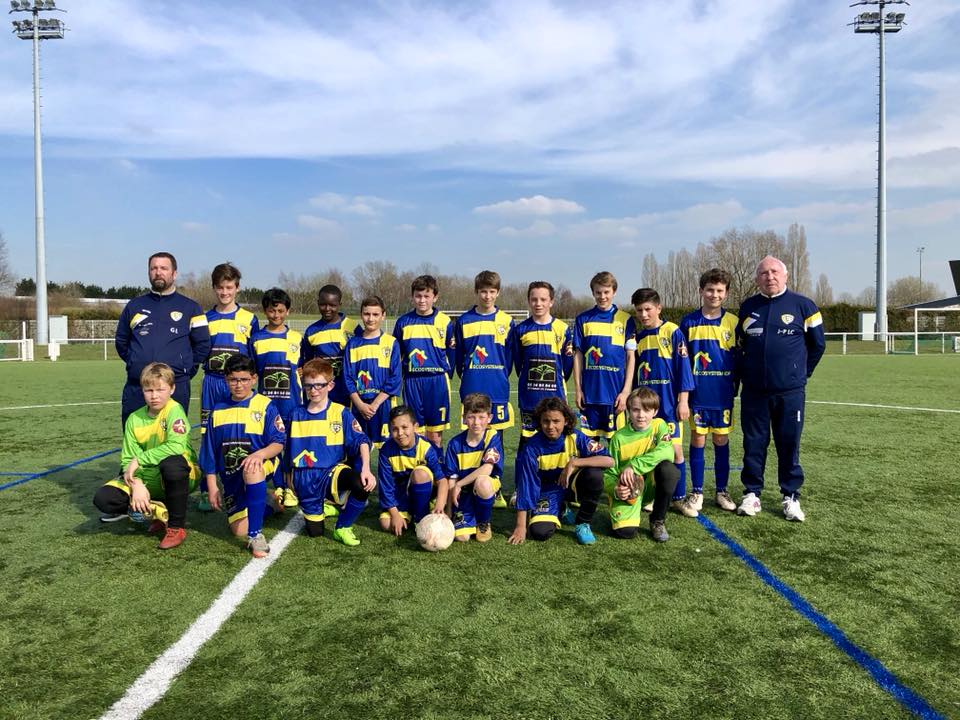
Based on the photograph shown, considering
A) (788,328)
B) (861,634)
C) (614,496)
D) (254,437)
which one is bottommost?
(861,634)

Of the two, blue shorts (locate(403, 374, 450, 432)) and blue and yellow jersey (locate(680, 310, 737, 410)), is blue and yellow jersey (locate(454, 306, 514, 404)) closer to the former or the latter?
blue shorts (locate(403, 374, 450, 432))

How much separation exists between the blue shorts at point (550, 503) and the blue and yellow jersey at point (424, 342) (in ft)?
4.81

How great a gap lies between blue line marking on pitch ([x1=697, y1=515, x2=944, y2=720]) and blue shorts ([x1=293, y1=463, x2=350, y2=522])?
2521mm

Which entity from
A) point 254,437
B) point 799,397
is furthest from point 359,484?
point 799,397

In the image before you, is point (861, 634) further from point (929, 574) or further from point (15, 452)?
point (15, 452)

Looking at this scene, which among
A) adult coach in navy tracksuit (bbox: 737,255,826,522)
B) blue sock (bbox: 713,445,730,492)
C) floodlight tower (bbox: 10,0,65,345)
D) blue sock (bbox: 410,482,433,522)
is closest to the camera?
blue sock (bbox: 410,482,433,522)

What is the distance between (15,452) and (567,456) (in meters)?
6.23

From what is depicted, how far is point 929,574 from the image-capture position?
362 cm

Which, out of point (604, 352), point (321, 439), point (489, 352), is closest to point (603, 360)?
point (604, 352)

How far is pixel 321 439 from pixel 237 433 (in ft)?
1.78

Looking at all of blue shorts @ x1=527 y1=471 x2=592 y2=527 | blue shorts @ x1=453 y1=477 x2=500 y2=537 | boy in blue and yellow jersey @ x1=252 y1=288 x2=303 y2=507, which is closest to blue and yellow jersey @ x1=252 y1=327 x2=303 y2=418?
boy in blue and yellow jersey @ x1=252 y1=288 x2=303 y2=507

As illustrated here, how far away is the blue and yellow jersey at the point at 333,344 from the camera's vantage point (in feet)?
17.4

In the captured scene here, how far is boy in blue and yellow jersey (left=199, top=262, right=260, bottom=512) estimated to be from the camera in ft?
16.4

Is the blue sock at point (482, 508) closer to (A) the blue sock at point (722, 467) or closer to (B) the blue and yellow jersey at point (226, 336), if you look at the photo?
(A) the blue sock at point (722, 467)
